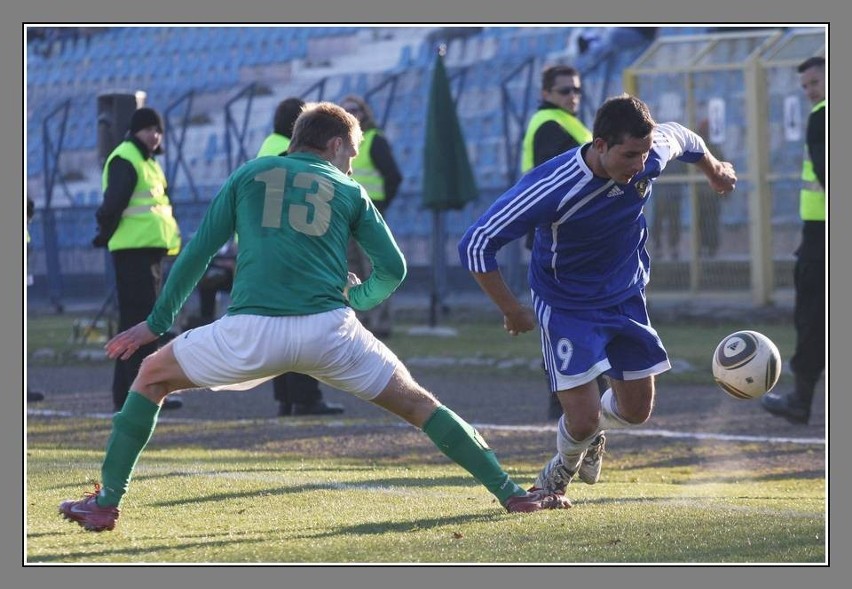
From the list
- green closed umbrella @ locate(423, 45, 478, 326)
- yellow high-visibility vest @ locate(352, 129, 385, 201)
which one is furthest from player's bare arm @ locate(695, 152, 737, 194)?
green closed umbrella @ locate(423, 45, 478, 326)

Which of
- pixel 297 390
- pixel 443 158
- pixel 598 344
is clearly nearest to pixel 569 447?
pixel 598 344

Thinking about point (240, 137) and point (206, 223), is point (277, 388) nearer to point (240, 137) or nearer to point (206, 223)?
point (206, 223)

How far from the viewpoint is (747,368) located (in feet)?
26.3

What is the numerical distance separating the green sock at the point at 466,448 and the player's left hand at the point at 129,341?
128 centimetres

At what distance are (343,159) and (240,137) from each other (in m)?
15.9

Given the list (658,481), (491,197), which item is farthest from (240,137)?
(658,481)

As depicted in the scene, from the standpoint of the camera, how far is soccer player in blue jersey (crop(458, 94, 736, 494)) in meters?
6.96

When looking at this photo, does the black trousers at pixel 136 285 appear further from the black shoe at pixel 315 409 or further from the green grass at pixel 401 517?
the green grass at pixel 401 517

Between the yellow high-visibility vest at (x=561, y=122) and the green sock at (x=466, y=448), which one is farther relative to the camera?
the yellow high-visibility vest at (x=561, y=122)

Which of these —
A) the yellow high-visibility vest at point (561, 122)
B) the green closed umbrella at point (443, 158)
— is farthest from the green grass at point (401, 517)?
the green closed umbrella at point (443, 158)

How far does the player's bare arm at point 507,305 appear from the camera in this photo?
6.97 m

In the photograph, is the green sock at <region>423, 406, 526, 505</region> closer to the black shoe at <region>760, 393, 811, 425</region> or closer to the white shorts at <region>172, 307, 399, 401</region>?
the white shorts at <region>172, 307, 399, 401</region>

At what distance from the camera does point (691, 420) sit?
38.5ft

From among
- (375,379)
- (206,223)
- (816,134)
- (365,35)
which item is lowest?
(375,379)
